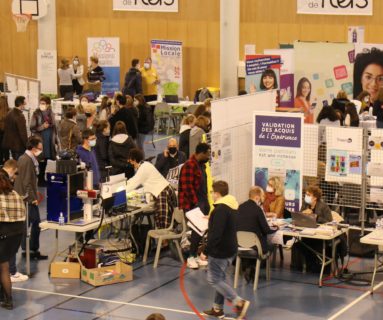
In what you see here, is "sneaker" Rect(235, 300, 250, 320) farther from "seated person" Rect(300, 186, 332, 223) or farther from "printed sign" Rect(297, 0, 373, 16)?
"printed sign" Rect(297, 0, 373, 16)

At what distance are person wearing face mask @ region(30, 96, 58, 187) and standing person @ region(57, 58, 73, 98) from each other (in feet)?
25.6

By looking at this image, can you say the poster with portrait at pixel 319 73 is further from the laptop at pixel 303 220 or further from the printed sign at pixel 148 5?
the laptop at pixel 303 220

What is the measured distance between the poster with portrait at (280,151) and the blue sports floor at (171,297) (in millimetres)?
1133

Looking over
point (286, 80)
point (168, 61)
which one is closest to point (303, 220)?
point (286, 80)

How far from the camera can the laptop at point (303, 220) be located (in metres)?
11.4

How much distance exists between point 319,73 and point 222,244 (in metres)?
10.0

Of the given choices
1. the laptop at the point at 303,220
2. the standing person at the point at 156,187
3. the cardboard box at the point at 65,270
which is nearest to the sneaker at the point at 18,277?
the cardboard box at the point at 65,270

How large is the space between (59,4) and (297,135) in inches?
648

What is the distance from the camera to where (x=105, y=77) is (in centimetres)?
2547

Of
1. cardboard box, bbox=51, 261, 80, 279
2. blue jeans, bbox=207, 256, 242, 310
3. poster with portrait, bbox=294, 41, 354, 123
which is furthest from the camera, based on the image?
poster with portrait, bbox=294, 41, 354, 123

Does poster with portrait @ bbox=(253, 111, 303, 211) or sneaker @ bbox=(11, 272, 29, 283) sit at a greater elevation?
poster with portrait @ bbox=(253, 111, 303, 211)

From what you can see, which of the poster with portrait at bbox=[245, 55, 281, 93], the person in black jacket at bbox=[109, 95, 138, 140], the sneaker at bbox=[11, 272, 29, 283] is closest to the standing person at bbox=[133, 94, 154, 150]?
the person in black jacket at bbox=[109, 95, 138, 140]

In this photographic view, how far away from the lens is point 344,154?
472 inches

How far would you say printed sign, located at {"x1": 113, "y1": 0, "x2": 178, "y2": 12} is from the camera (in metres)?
25.9
